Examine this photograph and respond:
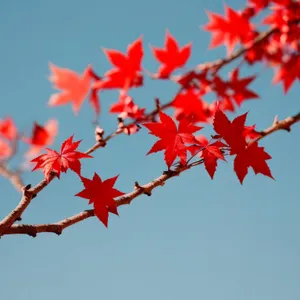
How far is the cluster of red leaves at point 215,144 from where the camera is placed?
161 cm

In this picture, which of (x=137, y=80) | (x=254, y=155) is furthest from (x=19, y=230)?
(x=137, y=80)

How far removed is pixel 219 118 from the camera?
1604 millimetres

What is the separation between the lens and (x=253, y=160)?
5.51 ft

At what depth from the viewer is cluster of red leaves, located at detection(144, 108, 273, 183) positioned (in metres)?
1.61

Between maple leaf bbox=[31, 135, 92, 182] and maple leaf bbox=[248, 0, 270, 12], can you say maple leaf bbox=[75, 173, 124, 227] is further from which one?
maple leaf bbox=[248, 0, 270, 12]

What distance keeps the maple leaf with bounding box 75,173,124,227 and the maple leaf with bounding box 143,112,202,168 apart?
8.5 inches

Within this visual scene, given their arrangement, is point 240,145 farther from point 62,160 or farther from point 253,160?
point 62,160

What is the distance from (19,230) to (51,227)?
0.11 metres

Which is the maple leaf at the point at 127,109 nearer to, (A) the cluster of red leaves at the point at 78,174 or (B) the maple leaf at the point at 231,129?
(A) the cluster of red leaves at the point at 78,174

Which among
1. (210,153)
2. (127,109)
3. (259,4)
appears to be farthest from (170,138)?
(259,4)

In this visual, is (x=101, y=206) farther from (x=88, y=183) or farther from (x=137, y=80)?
(x=137, y=80)

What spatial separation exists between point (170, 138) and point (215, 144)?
18 centimetres

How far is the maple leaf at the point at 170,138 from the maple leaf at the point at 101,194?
217 millimetres

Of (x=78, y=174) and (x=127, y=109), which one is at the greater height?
(x=127, y=109)
